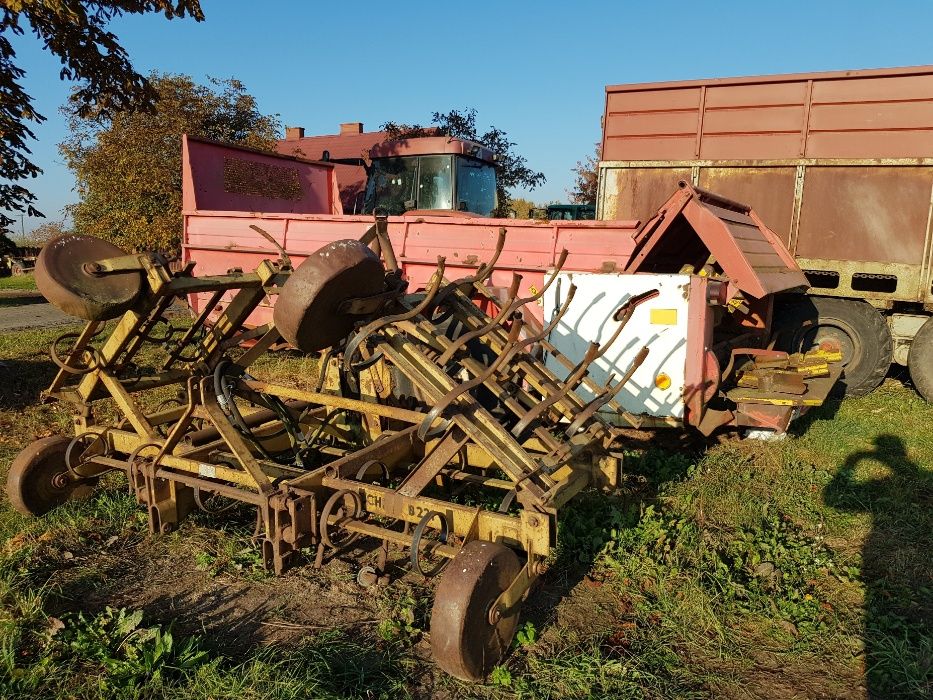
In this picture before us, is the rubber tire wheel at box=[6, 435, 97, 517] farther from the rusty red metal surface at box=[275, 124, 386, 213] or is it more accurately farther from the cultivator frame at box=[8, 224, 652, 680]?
the rusty red metal surface at box=[275, 124, 386, 213]

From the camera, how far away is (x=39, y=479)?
13.0 feet

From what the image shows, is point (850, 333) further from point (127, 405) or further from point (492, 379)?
point (127, 405)

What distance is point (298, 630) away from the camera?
9.94 ft

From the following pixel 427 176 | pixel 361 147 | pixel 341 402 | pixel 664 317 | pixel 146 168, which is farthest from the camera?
pixel 361 147

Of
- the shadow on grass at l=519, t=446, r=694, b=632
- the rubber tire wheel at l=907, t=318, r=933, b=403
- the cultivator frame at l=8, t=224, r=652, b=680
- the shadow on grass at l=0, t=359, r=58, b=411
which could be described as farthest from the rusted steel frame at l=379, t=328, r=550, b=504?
the rubber tire wheel at l=907, t=318, r=933, b=403

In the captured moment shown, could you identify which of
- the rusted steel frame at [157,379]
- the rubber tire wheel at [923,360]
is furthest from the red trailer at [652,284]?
the rubber tire wheel at [923,360]

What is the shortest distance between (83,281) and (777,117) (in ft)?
23.7

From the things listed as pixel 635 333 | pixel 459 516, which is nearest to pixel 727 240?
pixel 635 333

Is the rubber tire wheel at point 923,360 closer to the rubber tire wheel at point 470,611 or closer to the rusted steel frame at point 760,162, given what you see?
the rusted steel frame at point 760,162

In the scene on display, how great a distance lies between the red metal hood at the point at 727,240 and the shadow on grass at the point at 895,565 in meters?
1.50

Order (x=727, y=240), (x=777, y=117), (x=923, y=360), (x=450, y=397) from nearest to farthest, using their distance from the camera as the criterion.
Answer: (x=450, y=397) → (x=727, y=240) → (x=923, y=360) → (x=777, y=117)

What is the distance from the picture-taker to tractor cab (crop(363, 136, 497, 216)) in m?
8.50

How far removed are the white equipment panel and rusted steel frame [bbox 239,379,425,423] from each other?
1905mm

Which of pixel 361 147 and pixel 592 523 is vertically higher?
pixel 361 147
